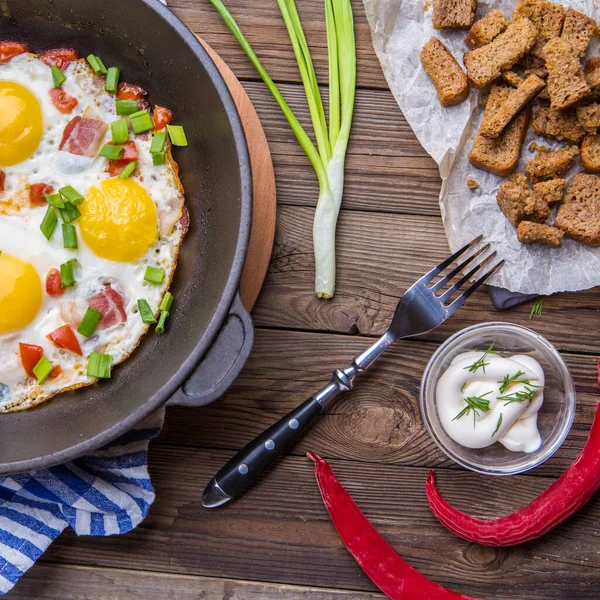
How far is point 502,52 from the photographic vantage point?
8.61 ft

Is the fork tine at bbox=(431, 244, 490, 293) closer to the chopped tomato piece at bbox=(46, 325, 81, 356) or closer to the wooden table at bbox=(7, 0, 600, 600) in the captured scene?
the wooden table at bbox=(7, 0, 600, 600)

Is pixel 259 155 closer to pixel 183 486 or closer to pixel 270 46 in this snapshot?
pixel 270 46

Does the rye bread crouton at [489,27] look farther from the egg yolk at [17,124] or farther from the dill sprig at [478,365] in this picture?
the egg yolk at [17,124]

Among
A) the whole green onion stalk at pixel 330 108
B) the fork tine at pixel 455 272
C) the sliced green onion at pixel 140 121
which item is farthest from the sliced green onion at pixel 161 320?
the fork tine at pixel 455 272

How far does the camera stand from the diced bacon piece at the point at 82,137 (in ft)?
8.38

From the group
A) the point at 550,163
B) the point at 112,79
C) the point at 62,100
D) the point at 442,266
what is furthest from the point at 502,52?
the point at 62,100

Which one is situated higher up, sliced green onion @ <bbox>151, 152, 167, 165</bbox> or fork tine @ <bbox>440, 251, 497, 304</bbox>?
sliced green onion @ <bbox>151, 152, 167, 165</bbox>

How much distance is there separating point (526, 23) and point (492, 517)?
2.22 m

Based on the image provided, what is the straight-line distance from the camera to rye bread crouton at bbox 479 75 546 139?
2.61 m

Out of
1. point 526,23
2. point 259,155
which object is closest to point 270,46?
point 259,155

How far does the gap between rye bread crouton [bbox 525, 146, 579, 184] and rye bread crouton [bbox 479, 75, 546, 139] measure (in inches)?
8.6

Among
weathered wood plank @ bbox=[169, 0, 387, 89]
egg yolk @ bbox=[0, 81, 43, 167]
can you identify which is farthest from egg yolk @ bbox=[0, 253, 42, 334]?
weathered wood plank @ bbox=[169, 0, 387, 89]

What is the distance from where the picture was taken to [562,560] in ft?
8.95

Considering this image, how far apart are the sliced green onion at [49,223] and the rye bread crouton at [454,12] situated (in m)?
1.89
